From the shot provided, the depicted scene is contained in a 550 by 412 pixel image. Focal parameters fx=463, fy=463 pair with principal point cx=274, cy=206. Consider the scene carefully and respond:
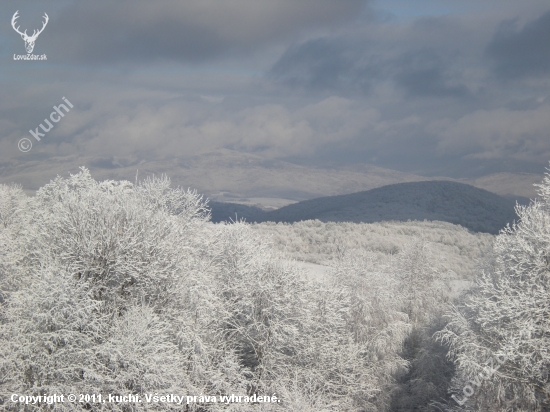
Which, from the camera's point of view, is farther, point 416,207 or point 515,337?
point 416,207

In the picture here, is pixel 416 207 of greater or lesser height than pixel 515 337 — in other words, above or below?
above

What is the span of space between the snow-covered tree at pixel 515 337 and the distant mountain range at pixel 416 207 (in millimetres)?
98864

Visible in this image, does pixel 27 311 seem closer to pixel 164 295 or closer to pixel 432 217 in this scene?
pixel 164 295

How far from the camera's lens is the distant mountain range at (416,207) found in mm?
134500

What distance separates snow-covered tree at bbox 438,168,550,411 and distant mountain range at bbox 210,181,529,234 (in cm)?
9886

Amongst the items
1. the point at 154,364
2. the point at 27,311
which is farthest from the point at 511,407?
the point at 27,311

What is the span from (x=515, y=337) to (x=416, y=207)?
13658 centimetres

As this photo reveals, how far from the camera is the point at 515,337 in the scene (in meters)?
20.7

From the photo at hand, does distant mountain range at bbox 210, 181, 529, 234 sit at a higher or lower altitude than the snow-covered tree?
higher

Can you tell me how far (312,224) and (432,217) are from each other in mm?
49895

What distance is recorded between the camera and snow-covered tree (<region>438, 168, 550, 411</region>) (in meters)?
20.7

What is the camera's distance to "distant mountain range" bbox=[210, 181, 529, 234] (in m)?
134

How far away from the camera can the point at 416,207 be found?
152 m

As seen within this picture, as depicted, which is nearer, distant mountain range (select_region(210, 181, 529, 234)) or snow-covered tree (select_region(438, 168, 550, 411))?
snow-covered tree (select_region(438, 168, 550, 411))
